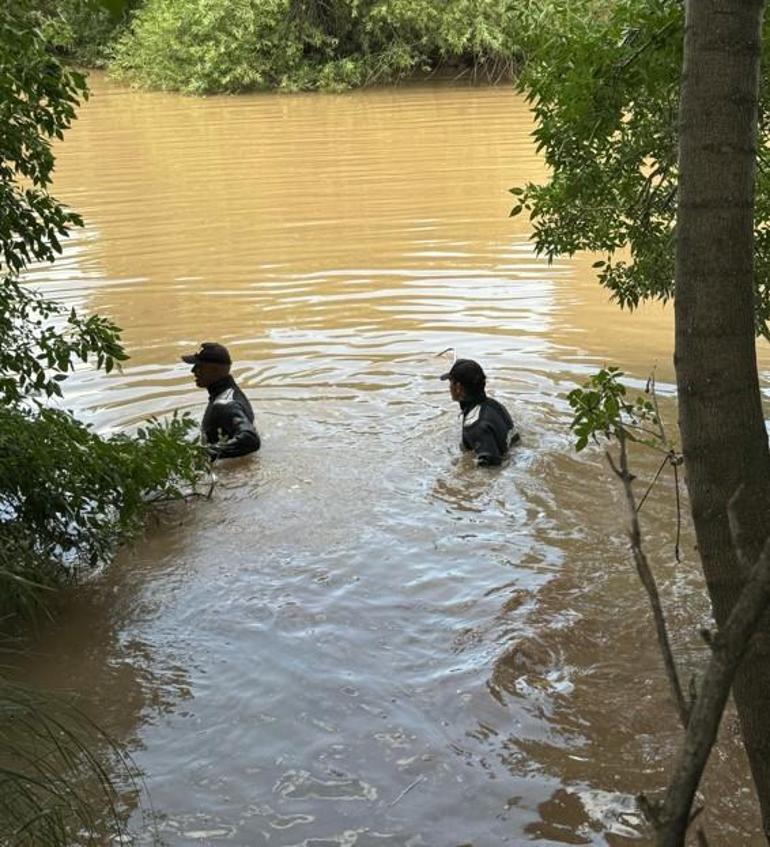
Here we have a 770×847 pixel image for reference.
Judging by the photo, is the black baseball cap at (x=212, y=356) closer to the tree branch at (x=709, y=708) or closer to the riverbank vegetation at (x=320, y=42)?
the tree branch at (x=709, y=708)

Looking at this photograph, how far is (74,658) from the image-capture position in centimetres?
592

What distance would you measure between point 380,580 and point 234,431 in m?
2.41

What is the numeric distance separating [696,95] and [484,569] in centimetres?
454

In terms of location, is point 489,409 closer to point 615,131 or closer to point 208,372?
point 208,372

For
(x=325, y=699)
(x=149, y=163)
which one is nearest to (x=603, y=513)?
(x=325, y=699)

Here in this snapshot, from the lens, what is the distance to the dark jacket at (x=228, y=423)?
8.68 metres

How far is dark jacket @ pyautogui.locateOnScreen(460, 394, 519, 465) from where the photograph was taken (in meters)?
8.40

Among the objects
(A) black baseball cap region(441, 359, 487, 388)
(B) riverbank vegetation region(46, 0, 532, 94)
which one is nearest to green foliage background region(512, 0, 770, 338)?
(A) black baseball cap region(441, 359, 487, 388)

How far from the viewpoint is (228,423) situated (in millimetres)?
8711

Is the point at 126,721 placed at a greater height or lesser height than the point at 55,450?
lesser

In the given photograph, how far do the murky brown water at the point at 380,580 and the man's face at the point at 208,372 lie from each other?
71 centimetres

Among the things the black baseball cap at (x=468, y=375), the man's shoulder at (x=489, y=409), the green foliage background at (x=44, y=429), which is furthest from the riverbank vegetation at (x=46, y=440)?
the man's shoulder at (x=489, y=409)

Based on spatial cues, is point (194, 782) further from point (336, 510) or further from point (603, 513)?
point (603, 513)

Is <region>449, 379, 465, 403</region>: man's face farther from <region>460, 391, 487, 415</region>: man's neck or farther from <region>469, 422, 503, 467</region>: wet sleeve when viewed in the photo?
<region>469, 422, 503, 467</region>: wet sleeve
